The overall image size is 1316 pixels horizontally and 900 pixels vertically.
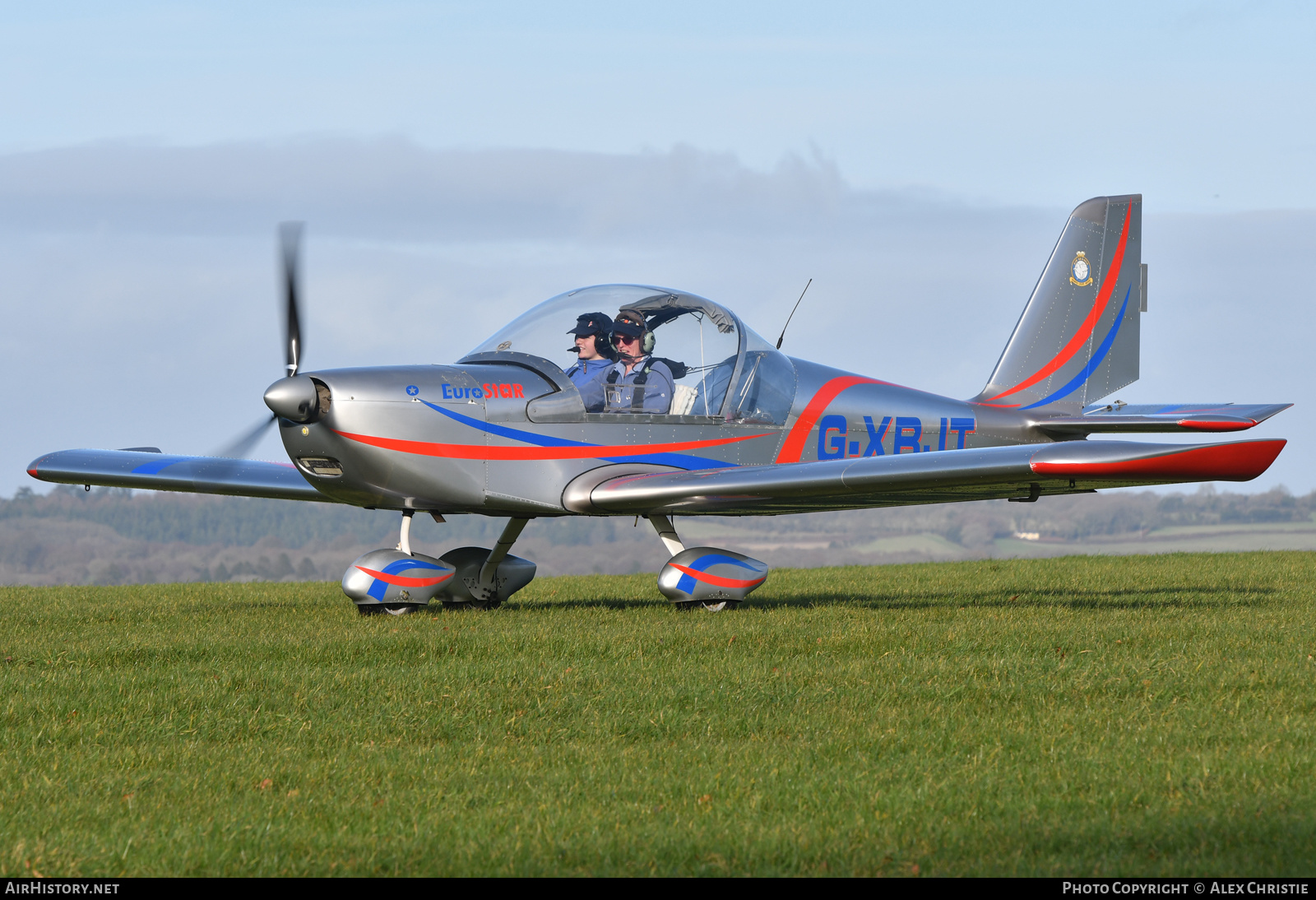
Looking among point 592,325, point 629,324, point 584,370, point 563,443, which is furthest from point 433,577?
point 629,324

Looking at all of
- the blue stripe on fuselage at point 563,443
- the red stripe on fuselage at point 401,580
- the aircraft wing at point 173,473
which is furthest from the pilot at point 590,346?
the aircraft wing at point 173,473

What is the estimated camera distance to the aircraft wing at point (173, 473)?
13.9 metres

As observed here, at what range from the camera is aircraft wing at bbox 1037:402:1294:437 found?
13.5 m

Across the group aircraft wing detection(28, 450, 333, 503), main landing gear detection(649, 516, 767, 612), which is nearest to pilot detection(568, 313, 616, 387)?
main landing gear detection(649, 516, 767, 612)

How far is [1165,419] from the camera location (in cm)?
1446

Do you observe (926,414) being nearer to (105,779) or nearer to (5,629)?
(5,629)

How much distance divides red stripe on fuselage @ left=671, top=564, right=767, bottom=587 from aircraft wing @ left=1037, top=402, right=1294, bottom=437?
5.01m

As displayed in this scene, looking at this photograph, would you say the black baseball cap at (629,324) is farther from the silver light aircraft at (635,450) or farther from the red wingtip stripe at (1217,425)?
the red wingtip stripe at (1217,425)

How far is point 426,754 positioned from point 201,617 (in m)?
6.64

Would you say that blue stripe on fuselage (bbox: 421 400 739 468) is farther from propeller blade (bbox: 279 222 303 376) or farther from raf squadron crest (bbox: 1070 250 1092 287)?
raf squadron crest (bbox: 1070 250 1092 287)

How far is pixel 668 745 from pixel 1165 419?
10191 mm
